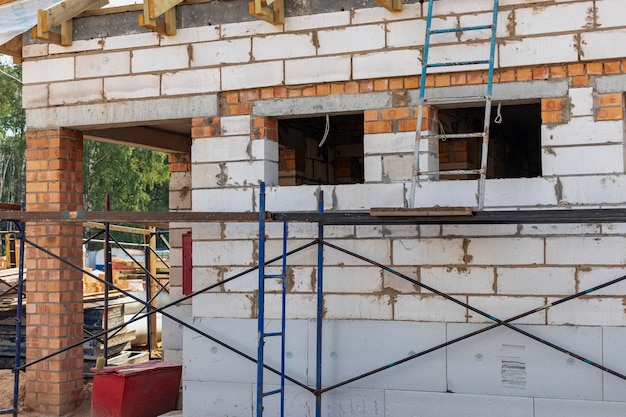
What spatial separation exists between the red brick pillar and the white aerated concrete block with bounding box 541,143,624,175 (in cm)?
446

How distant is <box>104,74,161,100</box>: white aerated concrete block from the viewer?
821cm

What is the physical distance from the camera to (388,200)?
7457 millimetres

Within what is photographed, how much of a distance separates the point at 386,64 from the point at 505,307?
2172 millimetres

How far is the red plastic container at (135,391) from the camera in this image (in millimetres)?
8320

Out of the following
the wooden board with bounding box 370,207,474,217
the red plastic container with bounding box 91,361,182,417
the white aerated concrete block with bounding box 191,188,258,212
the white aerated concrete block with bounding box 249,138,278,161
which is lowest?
the red plastic container with bounding box 91,361,182,417

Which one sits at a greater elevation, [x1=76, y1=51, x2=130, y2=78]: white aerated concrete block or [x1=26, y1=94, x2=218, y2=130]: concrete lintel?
[x1=76, y1=51, x2=130, y2=78]: white aerated concrete block

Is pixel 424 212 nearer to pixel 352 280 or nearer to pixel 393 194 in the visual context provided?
pixel 393 194

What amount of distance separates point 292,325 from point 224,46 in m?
2.50

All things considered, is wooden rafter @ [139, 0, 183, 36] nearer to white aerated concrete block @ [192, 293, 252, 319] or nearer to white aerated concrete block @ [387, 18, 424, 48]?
white aerated concrete block @ [387, 18, 424, 48]

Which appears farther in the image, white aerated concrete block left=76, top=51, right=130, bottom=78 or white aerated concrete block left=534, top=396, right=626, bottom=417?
white aerated concrete block left=76, top=51, right=130, bottom=78

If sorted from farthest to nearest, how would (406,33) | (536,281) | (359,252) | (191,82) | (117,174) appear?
(117,174)
(191,82)
(359,252)
(406,33)
(536,281)

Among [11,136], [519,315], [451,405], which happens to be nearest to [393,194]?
[519,315]

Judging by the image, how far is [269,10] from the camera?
7566 millimetres

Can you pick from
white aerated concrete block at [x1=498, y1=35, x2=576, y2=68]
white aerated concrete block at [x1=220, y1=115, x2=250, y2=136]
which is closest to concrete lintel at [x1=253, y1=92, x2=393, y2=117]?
white aerated concrete block at [x1=220, y1=115, x2=250, y2=136]
